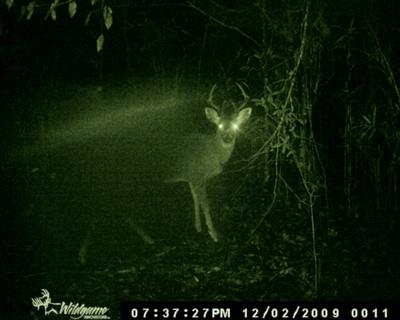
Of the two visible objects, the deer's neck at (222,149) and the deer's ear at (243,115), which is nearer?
the deer's ear at (243,115)

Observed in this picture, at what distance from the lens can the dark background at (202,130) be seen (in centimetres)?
509

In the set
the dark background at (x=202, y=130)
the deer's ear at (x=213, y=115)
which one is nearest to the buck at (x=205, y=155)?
the deer's ear at (x=213, y=115)

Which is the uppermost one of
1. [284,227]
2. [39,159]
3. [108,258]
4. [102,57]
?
[102,57]

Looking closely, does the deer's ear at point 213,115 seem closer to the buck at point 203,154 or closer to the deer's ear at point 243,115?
the buck at point 203,154

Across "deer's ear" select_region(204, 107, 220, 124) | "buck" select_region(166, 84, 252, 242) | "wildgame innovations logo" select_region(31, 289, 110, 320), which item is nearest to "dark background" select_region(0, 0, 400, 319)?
"wildgame innovations logo" select_region(31, 289, 110, 320)

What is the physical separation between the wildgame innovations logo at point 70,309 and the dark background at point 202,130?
0.10 meters

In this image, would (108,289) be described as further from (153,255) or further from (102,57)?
(102,57)

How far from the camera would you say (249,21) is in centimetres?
743

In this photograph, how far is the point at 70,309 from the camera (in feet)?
15.4

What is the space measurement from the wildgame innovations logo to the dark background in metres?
0.10

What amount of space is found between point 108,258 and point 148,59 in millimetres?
4585

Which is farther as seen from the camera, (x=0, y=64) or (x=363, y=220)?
(x=0, y=64)

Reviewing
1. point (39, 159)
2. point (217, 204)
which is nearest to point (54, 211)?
point (39, 159)

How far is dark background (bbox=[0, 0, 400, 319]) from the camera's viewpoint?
5090 millimetres
